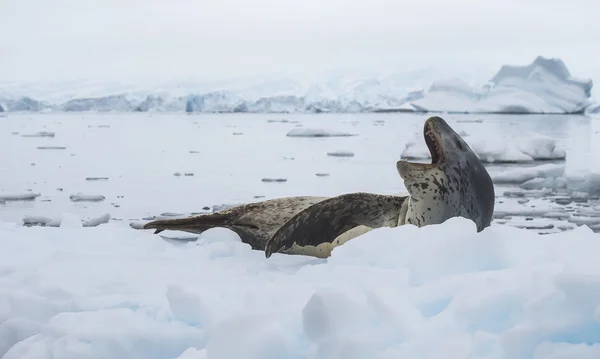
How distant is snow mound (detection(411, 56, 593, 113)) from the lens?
2720 cm

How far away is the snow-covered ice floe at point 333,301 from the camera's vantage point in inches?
60.3

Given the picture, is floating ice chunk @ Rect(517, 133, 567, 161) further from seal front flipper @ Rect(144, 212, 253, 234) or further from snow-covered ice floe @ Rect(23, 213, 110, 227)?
seal front flipper @ Rect(144, 212, 253, 234)

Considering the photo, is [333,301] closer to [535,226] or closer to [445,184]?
[445,184]

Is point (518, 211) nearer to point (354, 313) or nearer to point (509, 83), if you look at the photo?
point (354, 313)

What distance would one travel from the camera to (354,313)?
64.5 inches

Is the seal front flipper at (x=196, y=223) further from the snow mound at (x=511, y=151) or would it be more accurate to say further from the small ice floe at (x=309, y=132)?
the small ice floe at (x=309, y=132)

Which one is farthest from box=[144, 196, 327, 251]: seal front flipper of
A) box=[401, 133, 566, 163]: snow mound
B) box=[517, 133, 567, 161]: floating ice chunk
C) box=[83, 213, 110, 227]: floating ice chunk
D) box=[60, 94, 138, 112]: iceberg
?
box=[60, 94, 138, 112]: iceberg

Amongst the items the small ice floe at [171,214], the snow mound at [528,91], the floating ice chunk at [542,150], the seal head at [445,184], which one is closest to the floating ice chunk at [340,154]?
the floating ice chunk at [542,150]

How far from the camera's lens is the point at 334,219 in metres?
3.43

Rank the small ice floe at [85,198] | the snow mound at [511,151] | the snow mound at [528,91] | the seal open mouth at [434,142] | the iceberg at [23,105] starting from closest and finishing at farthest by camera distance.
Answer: the seal open mouth at [434,142] < the small ice floe at [85,198] < the snow mound at [511,151] < the snow mound at [528,91] < the iceberg at [23,105]

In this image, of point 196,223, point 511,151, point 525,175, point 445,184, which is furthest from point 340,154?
point 445,184

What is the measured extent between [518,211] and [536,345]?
445 centimetres

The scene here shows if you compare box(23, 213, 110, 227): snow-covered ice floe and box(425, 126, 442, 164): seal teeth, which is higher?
box(425, 126, 442, 164): seal teeth

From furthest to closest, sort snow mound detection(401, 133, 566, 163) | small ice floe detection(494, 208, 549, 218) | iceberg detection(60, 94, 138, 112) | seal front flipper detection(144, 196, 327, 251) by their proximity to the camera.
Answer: iceberg detection(60, 94, 138, 112) → snow mound detection(401, 133, 566, 163) → small ice floe detection(494, 208, 549, 218) → seal front flipper detection(144, 196, 327, 251)
